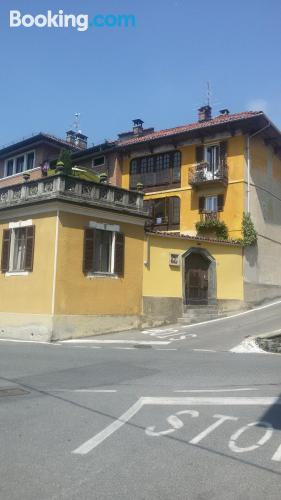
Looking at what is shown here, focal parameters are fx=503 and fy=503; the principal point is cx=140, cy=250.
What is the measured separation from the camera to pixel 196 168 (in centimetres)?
2812

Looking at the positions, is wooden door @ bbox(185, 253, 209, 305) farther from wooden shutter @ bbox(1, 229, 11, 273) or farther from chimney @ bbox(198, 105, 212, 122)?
chimney @ bbox(198, 105, 212, 122)

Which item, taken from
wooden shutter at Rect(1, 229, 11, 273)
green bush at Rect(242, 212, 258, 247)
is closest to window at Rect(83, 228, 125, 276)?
wooden shutter at Rect(1, 229, 11, 273)

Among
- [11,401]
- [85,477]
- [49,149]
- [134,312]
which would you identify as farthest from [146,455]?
[49,149]

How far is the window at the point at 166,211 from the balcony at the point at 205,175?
166cm

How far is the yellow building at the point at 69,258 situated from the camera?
18031 millimetres

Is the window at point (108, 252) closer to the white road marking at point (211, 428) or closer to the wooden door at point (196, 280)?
the wooden door at point (196, 280)

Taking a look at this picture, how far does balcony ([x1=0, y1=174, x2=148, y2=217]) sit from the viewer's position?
18219mm

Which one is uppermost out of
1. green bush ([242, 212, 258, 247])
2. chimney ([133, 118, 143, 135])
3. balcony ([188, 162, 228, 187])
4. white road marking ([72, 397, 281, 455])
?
chimney ([133, 118, 143, 135])

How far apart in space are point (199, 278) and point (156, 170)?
382 inches

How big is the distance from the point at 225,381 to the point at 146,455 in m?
4.65

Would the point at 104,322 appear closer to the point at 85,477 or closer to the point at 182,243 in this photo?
the point at 182,243

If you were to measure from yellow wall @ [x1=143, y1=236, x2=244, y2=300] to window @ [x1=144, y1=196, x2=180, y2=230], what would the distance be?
18.3 feet

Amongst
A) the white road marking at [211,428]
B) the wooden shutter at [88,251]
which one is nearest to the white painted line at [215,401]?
the white road marking at [211,428]

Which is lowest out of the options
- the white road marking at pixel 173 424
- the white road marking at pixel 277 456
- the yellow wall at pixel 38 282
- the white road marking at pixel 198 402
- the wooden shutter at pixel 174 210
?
the white road marking at pixel 277 456
